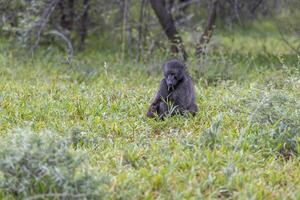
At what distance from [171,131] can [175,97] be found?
583 millimetres

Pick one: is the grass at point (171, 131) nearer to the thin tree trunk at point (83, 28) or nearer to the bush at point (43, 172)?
the bush at point (43, 172)

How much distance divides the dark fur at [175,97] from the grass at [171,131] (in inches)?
4.7

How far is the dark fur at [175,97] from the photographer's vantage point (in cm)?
611

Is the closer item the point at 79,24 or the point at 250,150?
the point at 250,150

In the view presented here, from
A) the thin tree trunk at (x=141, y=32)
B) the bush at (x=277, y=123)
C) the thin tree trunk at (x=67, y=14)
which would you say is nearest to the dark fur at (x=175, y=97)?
the bush at (x=277, y=123)

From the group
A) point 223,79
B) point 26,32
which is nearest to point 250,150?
point 223,79

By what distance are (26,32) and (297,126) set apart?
565 cm

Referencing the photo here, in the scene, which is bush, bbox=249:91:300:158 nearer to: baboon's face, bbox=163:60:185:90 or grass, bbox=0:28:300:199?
grass, bbox=0:28:300:199

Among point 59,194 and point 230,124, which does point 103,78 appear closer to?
point 230,124

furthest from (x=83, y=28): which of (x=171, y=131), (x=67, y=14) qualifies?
(x=171, y=131)

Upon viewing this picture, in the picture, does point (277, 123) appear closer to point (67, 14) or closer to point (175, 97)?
point (175, 97)

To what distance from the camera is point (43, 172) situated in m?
3.94

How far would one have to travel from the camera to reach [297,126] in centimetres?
509

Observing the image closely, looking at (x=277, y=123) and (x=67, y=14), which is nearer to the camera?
(x=277, y=123)
